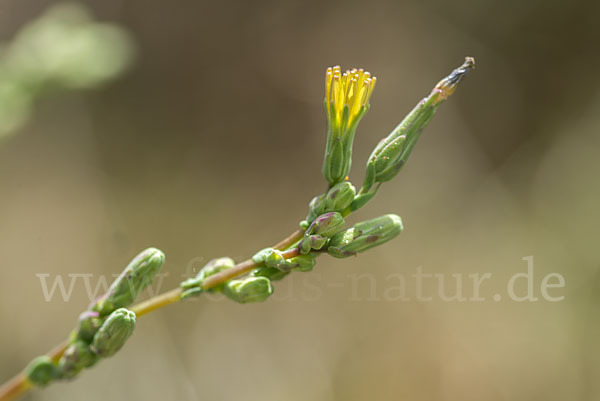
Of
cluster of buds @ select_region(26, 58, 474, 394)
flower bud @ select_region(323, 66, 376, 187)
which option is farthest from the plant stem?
flower bud @ select_region(323, 66, 376, 187)

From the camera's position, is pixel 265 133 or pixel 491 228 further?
pixel 265 133

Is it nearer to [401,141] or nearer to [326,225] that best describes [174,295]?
[326,225]

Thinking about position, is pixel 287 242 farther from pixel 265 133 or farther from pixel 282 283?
pixel 265 133

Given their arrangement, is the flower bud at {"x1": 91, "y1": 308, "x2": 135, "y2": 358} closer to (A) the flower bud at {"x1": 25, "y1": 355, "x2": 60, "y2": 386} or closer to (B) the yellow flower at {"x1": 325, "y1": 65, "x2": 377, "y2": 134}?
(A) the flower bud at {"x1": 25, "y1": 355, "x2": 60, "y2": 386}

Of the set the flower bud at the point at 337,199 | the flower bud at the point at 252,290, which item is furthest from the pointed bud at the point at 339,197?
the flower bud at the point at 252,290

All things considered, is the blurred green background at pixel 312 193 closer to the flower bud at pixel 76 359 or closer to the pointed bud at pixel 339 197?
the flower bud at pixel 76 359

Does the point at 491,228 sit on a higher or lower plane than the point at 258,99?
lower

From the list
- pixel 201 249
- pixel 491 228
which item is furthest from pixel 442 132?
pixel 201 249

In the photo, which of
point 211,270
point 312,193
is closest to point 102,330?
point 211,270
